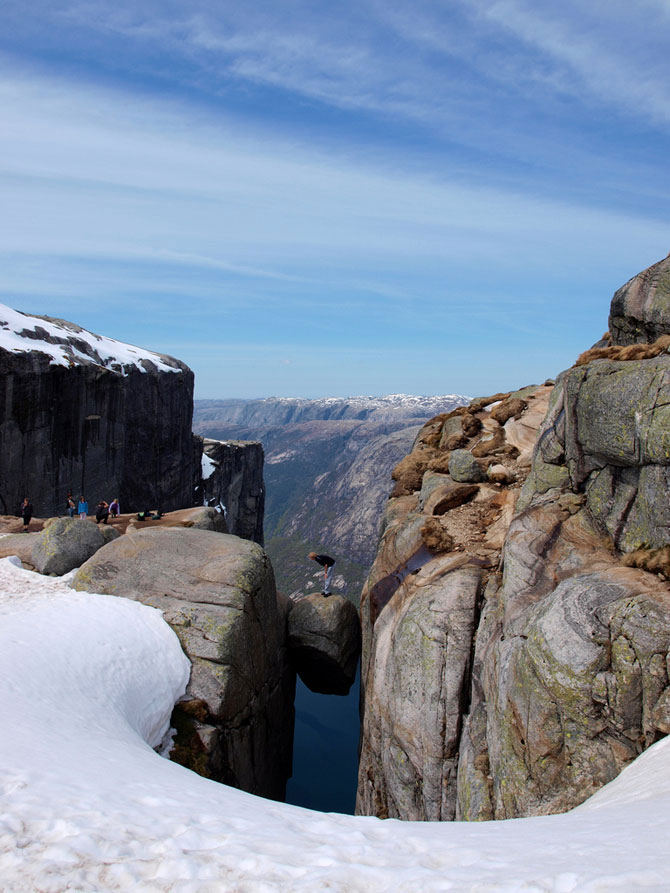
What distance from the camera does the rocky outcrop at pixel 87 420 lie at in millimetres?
72312

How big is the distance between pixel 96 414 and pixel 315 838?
8377 cm

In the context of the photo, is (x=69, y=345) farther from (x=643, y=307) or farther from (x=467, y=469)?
(x=643, y=307)

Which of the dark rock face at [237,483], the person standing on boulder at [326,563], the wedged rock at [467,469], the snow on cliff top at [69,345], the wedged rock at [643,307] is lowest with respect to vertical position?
the dark rock face at [237,483]

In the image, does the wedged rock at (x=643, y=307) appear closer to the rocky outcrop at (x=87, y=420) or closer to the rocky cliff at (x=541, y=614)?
the rocky cliff at (x=541, y=614)

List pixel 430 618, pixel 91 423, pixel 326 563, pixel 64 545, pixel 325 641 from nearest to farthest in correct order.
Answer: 1. pixel 430 618
2. pixel 64 545
3. pixel 325 641
4. pixel 326 563
5. pixel 91 423

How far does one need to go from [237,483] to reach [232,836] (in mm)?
123586

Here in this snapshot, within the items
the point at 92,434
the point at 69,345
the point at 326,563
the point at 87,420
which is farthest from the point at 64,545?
the point at 69,345

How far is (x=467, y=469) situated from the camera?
2688 cm

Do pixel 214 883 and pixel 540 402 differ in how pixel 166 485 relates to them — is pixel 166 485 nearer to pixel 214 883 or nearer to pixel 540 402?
pixel 540 402

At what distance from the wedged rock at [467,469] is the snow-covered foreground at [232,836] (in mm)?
15288

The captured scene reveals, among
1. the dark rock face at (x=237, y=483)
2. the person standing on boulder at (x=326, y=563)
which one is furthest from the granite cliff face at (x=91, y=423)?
the person standing on boulder at (x=326, y=563)

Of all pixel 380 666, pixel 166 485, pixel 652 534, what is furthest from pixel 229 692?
pixel 166 485

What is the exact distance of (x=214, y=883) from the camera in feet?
26.4

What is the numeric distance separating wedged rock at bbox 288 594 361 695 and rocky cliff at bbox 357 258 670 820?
147 inches
